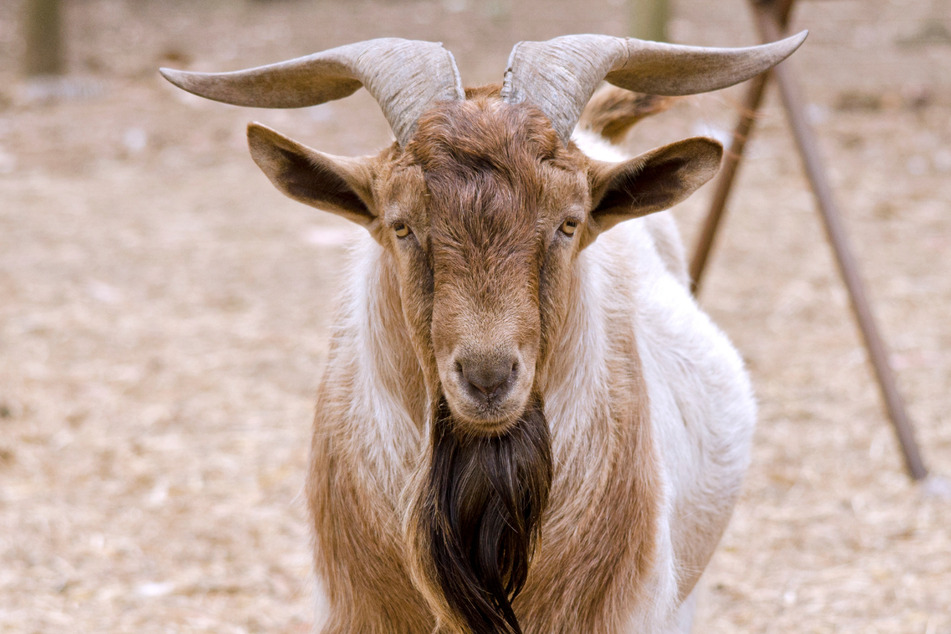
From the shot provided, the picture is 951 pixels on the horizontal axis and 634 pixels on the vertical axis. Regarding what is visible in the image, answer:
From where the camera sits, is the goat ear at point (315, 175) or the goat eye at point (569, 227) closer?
the goat eye at point (569, 227)

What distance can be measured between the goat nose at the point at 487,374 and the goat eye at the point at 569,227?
411 millimetres

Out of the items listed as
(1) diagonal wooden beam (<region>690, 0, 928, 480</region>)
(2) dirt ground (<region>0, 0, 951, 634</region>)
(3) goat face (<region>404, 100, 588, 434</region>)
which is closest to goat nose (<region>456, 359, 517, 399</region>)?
(3) goat face (<region>404, 100, 588, 434</region>)

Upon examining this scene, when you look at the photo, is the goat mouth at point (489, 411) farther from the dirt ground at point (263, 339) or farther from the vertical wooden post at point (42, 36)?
the vertical wooden post at point (42, 36)

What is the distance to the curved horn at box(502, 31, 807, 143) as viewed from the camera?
267 cm

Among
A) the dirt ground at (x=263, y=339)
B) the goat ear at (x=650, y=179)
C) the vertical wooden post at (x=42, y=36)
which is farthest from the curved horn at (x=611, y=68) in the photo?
the vertical wooden post at (x=42, y=36)

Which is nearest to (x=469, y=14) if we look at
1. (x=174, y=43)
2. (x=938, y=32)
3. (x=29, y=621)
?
(x=174, y=43)

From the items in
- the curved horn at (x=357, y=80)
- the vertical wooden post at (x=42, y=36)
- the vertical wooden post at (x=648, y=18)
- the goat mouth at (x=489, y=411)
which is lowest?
the vertical wooden post at (x=42, y=36)

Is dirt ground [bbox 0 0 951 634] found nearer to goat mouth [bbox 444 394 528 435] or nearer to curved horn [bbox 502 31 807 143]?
curved horn [bbox 502 31 807 143]

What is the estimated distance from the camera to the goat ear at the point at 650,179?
9.00 feet

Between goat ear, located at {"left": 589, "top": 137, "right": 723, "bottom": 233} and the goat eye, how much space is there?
0.17 meters

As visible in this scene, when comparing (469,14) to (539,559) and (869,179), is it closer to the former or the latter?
(869,179)

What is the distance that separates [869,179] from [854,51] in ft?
A: 15.0

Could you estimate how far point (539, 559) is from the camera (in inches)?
112

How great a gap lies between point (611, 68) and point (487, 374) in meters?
1.05
